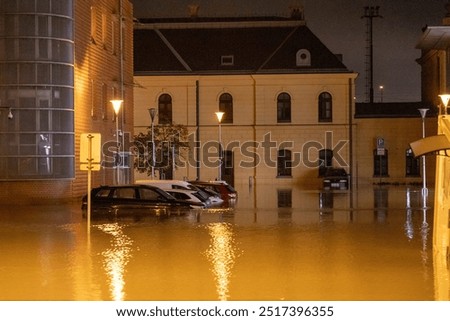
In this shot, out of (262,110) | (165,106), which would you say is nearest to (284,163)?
(262,110)

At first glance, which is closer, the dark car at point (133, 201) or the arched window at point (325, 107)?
the dark car at point (133, 201)

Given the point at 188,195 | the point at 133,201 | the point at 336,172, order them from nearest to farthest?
1. the point at 133,201
2. the point at 188,195
3. the point at 336,172

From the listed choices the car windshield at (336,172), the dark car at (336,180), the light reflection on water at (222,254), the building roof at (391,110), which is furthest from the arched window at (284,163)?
the light reflection on water at (222,254)

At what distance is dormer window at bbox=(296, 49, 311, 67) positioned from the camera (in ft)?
215

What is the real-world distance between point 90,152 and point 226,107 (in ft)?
143

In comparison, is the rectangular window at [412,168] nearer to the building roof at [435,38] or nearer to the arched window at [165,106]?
the building roof at [435,38]

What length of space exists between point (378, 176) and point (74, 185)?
31.6 metres

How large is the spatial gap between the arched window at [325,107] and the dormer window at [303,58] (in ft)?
8.28

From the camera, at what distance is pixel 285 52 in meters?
66.2

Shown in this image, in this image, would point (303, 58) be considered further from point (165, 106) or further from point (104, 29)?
point (104, 29)

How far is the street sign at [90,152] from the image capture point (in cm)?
2269

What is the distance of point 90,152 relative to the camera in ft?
74.7

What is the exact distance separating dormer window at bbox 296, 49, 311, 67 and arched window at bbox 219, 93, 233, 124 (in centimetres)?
557
